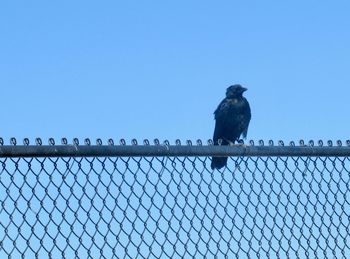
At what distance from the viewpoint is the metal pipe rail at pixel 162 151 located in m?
3.48

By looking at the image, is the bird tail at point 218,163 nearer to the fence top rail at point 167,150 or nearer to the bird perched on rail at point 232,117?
the fence top rail at point 167,150

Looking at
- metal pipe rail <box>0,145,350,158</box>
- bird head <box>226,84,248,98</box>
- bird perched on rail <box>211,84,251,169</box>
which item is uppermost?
bird head <box>226,84,248,98</box>

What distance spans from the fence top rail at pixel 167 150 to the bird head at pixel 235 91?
138 inches

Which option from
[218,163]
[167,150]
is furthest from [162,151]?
→ [218,163]

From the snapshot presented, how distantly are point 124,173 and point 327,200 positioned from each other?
3.86 ft

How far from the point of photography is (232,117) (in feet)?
24.7

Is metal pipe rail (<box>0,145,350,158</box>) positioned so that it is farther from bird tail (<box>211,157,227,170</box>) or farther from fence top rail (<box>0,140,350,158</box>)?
bird tail (<box>211,157,227,170</box>)

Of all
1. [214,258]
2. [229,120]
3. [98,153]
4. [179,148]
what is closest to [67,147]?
[98,153]

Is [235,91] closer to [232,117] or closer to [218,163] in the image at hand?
[232,117]

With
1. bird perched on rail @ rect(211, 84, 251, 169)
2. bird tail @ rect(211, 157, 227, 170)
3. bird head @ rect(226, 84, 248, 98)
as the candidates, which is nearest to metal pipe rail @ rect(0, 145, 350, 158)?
bird tail @ rect(211, 157, 227, 170)

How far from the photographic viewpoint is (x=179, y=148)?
386cm

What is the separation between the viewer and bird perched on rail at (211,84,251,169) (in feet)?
23.8

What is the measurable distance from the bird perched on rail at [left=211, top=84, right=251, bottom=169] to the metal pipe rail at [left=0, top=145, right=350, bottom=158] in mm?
2646

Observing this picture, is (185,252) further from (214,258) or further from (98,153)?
(98,153)
